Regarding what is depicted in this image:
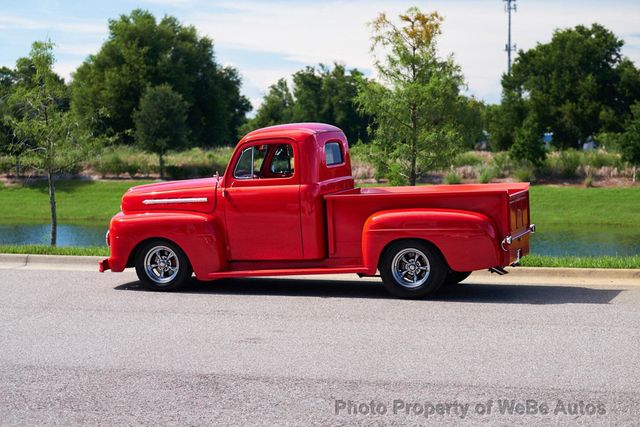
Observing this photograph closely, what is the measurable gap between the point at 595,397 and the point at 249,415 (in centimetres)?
237

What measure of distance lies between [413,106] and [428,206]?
14856 millimetres

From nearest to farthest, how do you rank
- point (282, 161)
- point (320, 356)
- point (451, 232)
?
1. point (320, 356)
2. point (451, 232)
3. point (282, 161)

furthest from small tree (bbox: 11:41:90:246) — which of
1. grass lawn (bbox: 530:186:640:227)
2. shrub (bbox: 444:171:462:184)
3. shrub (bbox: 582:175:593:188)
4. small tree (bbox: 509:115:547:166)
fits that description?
shrub (bbox: 582:175:593:188)

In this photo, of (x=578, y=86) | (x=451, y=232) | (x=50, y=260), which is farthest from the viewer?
(x=578, y=86)

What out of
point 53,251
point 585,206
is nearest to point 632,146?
point 585,206

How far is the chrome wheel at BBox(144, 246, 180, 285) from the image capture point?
11797mm

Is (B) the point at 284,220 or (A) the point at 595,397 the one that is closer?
(A) the point at 595,397

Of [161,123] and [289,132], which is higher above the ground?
[161,123]

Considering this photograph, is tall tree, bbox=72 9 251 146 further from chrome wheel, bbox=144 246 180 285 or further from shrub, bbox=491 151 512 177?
chrome wheel, bbox=144 246 180 285

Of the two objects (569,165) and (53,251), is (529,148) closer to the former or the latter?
(569,165)

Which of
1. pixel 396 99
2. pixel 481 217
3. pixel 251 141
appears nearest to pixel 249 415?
pixel 481 217

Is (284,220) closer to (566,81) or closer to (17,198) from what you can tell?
(17,198)

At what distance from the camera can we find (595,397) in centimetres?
656

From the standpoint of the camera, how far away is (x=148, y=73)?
65125mm
